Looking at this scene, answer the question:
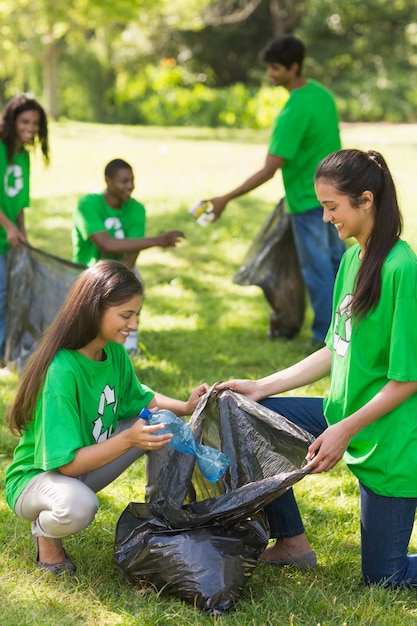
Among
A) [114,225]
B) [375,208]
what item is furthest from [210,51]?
[375,208]

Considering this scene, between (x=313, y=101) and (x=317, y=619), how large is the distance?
3.48 metres

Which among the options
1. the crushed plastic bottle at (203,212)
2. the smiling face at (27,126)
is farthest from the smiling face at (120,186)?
the smiling face at (27,126)

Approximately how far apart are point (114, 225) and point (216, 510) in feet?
8.96

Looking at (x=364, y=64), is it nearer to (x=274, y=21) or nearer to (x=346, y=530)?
(x=274, y=21)

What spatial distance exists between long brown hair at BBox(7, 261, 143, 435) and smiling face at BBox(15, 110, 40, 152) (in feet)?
8.34

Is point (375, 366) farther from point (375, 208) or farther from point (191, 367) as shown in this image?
point (191, 367)

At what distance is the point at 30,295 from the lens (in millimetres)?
5219

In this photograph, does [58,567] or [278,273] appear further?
[278,273]

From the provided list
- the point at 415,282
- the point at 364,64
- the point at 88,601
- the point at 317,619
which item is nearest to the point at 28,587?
the point at 88,601

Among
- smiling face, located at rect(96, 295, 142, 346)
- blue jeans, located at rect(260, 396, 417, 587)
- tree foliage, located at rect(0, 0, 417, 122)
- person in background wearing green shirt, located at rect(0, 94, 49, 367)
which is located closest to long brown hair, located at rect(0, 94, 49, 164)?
person in background wearing green shirt, located at rect(0, 94, 49, 367)

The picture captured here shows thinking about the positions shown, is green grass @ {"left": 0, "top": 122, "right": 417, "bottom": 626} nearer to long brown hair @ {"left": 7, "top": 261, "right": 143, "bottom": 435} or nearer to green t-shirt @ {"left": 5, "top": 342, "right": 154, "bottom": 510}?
green t-shirt @ {"left": 5, "top": 342, "right": 154, "bottom": 510}

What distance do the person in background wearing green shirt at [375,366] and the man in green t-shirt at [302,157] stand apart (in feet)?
8.59

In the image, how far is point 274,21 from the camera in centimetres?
2542

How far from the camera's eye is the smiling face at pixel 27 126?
205 inches
